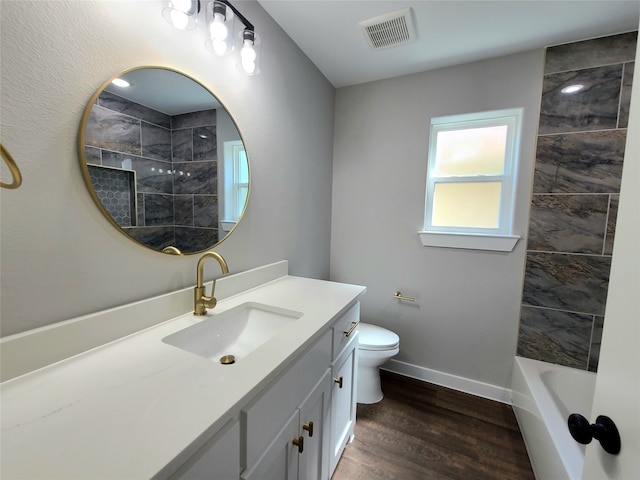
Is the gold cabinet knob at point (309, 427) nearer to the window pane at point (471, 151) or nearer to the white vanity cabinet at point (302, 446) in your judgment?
the white vanity cabinet at point (302, 446)

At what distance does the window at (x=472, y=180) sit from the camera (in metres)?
1.85

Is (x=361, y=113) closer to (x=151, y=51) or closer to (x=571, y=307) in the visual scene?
(x=151, y=51)

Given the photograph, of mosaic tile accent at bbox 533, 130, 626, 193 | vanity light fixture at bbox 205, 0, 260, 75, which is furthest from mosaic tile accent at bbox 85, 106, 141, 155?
mosaic tile accent at bbox 533, 130, 626, 193

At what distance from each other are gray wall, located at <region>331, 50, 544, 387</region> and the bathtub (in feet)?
0.63

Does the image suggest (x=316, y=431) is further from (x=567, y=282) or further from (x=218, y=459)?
(x=567, y=282)

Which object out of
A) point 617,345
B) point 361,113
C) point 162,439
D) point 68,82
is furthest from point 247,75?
point 617,345

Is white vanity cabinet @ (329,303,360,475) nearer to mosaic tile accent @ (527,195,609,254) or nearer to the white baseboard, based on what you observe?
the white baseboard

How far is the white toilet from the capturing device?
5.80ft

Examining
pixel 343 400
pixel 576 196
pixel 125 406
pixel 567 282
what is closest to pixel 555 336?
pixel 567 282

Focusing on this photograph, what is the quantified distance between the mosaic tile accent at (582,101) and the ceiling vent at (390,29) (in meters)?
0.95

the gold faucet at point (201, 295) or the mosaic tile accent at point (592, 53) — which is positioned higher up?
the mosaic tile accent at point (592, 53)

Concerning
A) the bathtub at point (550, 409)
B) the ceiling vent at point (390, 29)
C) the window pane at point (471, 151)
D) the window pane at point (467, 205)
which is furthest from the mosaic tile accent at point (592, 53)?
the bathtub at point (550, 409)

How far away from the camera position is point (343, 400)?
137cm

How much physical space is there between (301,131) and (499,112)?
1.37 meters
